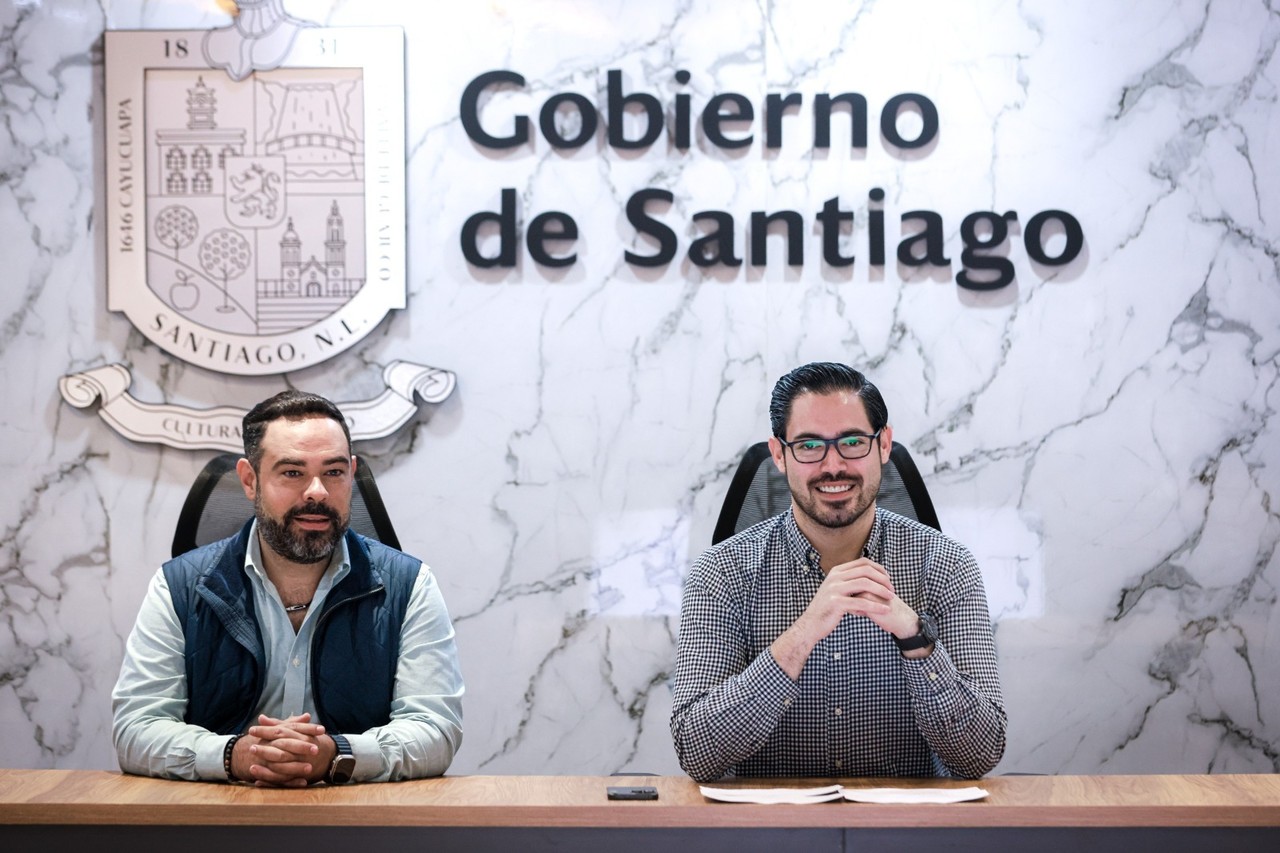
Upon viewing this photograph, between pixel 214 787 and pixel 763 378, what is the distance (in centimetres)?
177

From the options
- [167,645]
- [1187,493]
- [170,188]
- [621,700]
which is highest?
[170,188]

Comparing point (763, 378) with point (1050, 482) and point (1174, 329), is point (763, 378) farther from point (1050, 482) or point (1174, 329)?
point (1174, 329)

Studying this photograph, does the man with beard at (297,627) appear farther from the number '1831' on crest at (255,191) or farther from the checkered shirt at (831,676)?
the number '1831' on crest at (255,191)

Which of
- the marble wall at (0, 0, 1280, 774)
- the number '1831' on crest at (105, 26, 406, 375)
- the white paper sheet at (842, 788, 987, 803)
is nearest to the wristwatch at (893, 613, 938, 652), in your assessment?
the white paper sheet at (842, 788, 987, 803)

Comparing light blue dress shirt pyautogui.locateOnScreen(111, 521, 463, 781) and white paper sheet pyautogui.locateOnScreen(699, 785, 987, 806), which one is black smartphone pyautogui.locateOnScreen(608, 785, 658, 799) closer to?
white paper sheet pyautogui.locateOnScreen(699, 785, 987, 806)

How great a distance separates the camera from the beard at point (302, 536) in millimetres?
2264

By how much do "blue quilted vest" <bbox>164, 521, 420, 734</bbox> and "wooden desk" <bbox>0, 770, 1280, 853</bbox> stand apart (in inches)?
15.6

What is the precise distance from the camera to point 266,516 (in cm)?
230

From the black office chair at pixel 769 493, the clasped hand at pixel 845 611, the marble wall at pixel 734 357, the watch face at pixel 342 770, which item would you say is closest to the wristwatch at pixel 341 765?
the watch face at pixel 342 770

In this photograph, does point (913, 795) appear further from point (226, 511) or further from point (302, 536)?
point (226, 511)

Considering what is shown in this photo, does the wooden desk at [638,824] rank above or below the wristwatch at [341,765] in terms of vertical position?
below

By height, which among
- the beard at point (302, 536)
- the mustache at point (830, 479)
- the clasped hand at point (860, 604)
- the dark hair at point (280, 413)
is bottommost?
the clasped hand at point (860, 604)

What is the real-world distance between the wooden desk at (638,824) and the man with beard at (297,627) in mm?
298

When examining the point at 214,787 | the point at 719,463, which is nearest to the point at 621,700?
the point at 719,463
